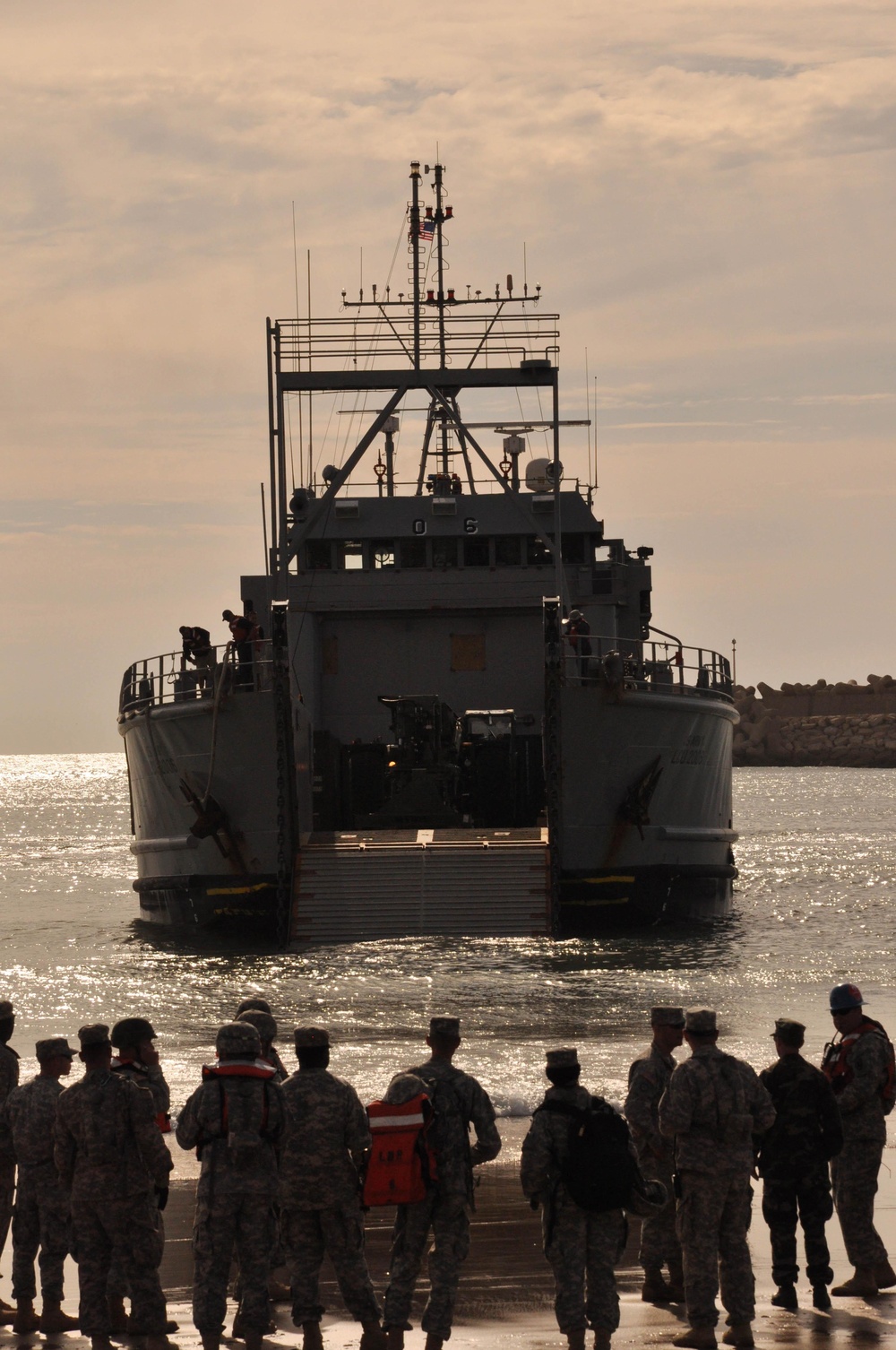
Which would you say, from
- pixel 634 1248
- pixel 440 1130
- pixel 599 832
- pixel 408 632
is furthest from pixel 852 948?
pixel 440 1130

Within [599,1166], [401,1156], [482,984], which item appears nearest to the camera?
[599,1166]

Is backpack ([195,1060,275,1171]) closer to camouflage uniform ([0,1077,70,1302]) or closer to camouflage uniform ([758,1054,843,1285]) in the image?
camouflage uniform ([0,1077,70,1302])

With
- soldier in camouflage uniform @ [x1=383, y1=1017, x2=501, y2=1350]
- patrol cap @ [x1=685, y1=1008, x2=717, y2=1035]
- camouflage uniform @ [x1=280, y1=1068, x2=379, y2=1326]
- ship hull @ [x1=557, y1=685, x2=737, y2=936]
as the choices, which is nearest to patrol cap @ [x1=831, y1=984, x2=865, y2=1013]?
patrol cap @ [x1=685, y1=1008, x2=717, y2=1035]

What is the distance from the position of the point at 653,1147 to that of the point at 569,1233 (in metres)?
0.73

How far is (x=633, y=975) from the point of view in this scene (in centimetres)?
1881

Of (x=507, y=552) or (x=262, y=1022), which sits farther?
(x=507, y=552)

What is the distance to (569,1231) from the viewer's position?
625 cm

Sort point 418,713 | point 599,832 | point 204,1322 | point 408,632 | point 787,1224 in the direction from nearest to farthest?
point 204,1322 → point 787,1224 → point 599,832 → point 418,713 → point 408,632

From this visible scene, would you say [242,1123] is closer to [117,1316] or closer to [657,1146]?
[117,1316]

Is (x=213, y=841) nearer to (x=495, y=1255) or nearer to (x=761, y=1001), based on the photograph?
(x=761, y=1001)

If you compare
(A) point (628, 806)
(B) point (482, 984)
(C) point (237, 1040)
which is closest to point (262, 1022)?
(C) point (237, 1040)

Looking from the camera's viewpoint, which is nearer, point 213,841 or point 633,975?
point 633,975

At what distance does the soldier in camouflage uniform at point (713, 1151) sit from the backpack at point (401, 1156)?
901 millimetres

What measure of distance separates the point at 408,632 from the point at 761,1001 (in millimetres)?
8944
